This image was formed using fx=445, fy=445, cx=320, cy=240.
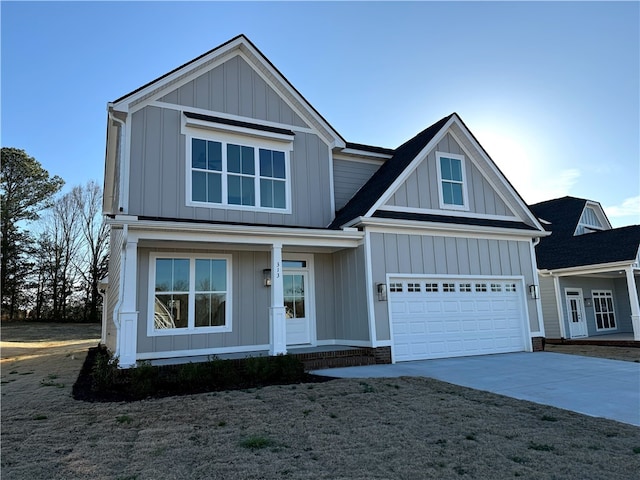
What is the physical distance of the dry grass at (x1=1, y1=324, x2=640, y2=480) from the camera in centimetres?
397

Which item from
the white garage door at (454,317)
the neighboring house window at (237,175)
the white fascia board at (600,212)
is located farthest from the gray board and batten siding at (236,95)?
the white fascia board at (600,212)

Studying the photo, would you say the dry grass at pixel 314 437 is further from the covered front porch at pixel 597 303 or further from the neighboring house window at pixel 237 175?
the covered front porch at pixel 597 303

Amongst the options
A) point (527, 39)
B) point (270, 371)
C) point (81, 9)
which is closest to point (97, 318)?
point (81, 9)

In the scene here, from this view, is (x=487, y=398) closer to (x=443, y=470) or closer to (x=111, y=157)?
(x=443, y=470)

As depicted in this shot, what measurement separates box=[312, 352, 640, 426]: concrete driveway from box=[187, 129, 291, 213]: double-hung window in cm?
459

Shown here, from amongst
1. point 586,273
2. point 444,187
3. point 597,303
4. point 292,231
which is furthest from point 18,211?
point 597,303

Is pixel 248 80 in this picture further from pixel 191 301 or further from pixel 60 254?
pixel 60 254

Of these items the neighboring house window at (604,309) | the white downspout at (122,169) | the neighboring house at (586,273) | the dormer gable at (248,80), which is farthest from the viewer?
the neighboring house window at (604,309)

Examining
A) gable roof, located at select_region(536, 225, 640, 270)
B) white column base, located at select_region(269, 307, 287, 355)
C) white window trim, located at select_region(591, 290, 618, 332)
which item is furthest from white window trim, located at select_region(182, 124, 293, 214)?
white window trim, located at select_region(591, 290, 618, 332)

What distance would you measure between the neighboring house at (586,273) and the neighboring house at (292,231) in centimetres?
594

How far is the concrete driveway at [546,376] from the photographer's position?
654 centimetres

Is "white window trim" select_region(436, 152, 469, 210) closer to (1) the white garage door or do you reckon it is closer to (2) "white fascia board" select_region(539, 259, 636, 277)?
(1) the white garage door

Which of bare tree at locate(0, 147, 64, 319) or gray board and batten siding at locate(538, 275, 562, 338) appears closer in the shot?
gray board and batten siding at locate(538, 275, 562, 338)

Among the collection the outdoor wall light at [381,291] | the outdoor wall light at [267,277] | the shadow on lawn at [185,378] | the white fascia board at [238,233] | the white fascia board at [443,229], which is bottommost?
the shadow on lawn at [185,378]
